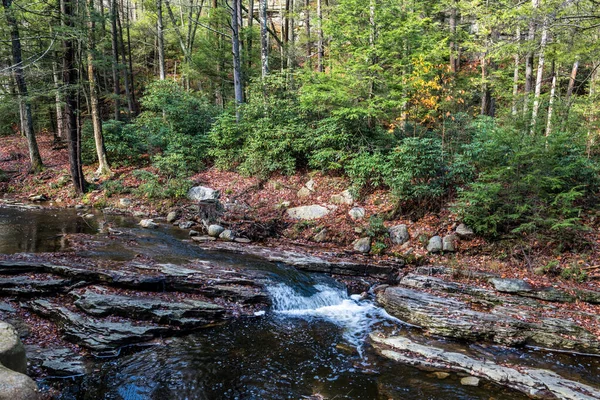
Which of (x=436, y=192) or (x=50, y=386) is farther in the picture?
(x=436, y=192)

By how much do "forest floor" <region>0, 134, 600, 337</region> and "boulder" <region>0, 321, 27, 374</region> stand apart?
7302 mm

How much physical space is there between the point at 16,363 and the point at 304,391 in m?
3.55

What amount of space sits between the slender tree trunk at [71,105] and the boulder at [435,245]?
1396 centimetres

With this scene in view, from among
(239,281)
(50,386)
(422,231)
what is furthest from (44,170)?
(422,231)

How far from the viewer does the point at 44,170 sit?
17.8 meters

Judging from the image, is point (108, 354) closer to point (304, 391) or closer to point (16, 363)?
point (16, 363)

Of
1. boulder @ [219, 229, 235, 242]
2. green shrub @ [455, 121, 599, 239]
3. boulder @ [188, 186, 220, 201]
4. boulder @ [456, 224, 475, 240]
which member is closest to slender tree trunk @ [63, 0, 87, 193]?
boulder @ [188, 186, 220, 201]

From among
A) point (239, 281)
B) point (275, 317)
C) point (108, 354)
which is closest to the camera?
point (108, 354)

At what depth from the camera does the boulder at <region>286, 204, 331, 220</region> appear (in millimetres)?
12156

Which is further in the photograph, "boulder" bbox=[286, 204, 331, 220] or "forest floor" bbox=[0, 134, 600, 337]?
"boulder" bbox=[286, 204, 331, 220]

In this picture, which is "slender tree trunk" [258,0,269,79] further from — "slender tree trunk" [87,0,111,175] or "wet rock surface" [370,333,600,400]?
"wet rock surface" [370,333,600,400]

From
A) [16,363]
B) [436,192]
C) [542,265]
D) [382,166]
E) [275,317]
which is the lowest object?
[275,317]

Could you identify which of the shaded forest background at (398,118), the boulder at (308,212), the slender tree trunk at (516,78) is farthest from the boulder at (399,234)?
the slender tree trunk at (516,78)

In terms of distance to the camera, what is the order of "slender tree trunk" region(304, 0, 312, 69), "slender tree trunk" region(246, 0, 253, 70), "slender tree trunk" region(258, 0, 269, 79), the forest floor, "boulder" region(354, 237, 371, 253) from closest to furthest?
the forest floor → "boulder" region(354, 237, 371, 253) → "slender tree trunk" region(258, 0, 269, 79) → "slender tree trunk" region(304, 0, 312, 69) → "slender tree trunk" region(246, 0, 253, 70)
